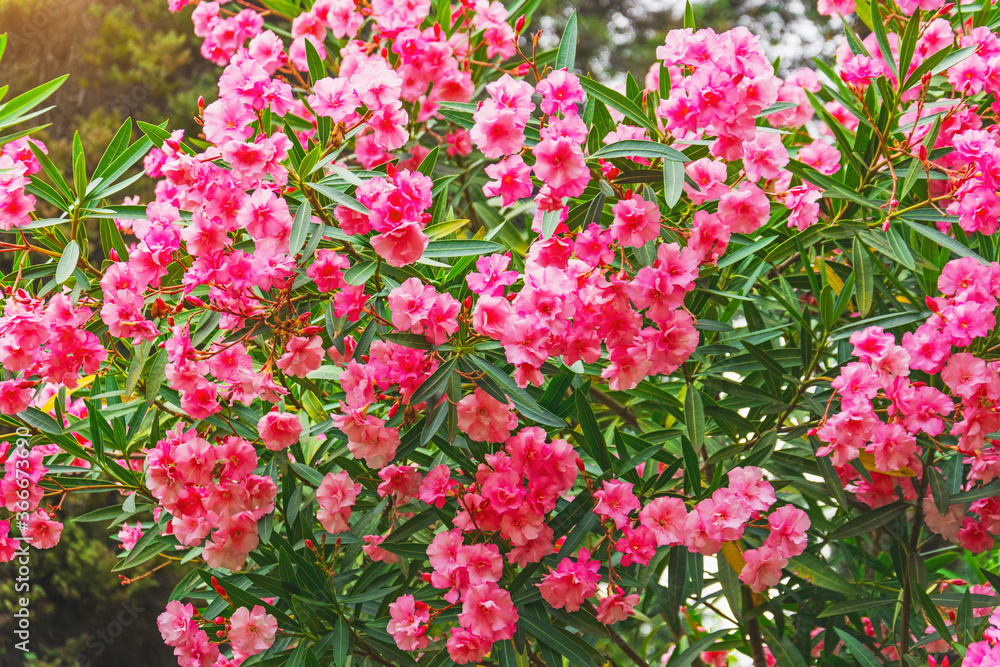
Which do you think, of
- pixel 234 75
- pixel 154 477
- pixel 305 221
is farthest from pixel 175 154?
pixel 154 477

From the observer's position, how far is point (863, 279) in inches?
51.4

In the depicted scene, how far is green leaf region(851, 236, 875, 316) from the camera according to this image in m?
1.30

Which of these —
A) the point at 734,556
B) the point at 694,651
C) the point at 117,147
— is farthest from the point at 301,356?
the point at 694,651

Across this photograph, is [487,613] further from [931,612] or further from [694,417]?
[931,612]

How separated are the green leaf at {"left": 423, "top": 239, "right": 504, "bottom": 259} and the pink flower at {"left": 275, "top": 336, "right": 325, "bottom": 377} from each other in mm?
222

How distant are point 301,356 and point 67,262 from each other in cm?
41

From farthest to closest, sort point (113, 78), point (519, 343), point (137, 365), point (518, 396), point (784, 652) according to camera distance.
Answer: point (113, 78)
point (784, 652)
point (137, 365)
point (518, 396)
point (519, 343)

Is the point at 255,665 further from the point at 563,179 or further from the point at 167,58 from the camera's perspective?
the point at 167,58

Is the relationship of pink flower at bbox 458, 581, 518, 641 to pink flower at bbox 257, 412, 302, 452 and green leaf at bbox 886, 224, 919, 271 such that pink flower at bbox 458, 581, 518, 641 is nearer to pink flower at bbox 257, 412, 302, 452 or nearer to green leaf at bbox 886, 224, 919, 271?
pink flower at bbox 257, 412, 302, 452

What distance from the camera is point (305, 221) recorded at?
1.13 m

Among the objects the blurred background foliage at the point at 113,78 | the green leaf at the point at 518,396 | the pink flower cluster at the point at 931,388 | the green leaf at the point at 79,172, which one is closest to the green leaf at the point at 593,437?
the green leaf at the point at 518,396

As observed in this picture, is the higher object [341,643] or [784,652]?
[341,643]

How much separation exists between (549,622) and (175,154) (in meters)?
0.98

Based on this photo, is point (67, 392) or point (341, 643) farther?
point (67, 392)
